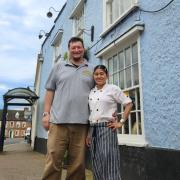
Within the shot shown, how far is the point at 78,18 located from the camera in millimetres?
10312

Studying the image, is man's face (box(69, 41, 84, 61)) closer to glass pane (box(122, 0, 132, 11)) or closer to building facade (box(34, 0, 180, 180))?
building facade (box(34, 0, 180, 180))

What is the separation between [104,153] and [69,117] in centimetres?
54

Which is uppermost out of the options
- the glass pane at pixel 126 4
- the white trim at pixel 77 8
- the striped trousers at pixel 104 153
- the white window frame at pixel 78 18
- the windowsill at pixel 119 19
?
the white trim at pixel 77 8

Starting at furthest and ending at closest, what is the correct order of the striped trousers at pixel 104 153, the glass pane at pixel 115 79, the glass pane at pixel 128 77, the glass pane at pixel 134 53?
the glass pane at pixel 115 79 < the glass pane at pixel 128 77 < the glass pane at pixel 134 53 < the striped trousers at pixel 104 153

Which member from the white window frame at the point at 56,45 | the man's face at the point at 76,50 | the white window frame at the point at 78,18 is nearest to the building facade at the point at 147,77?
the man's face at the point at 76,50

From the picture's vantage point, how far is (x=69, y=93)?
3.26m

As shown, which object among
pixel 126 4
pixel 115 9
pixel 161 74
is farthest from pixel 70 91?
pixel 115 9

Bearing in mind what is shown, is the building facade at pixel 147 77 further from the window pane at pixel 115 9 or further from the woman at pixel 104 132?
the woman at pixel 104 132

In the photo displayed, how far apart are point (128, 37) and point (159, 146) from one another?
2272 millimetres

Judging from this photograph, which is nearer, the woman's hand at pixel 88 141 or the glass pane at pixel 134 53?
the woman's hand at pixel 88 141

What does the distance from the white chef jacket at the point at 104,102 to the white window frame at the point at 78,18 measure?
6291mm

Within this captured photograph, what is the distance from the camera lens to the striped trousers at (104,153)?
304cm

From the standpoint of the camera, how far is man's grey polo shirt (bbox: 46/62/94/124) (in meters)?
3.19

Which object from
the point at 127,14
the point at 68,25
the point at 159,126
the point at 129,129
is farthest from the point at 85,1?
the point at 159,126
